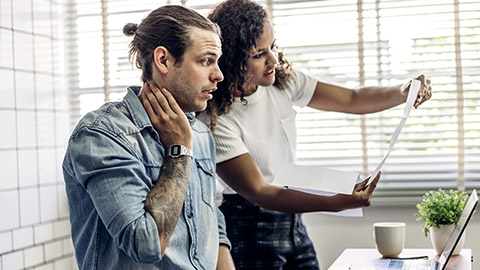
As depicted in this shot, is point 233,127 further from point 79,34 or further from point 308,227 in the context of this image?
point 79,34

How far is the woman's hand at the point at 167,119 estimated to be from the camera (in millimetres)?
1323

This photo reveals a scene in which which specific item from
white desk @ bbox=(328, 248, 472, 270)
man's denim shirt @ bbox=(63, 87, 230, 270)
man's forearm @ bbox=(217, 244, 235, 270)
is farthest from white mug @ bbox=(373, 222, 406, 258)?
man's denim shirt @ bbox=(63, 87, 230, 270)

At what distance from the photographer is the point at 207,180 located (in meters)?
1.50

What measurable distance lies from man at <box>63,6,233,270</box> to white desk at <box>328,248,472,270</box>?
1.69ft

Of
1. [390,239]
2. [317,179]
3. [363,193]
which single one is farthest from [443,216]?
[317,179]

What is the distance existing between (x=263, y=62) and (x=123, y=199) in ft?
2.76

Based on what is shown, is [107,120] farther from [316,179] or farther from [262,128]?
[262,128]

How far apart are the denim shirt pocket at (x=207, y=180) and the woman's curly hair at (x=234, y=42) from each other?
1.28ft

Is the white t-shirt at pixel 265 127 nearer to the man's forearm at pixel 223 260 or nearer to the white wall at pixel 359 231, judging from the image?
the man's forearm at pixel 223 260

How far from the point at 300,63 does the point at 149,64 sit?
58.7 inches

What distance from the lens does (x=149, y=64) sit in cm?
138

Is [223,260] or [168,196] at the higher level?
[168,196]

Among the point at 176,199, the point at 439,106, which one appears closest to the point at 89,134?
the point at 176,199

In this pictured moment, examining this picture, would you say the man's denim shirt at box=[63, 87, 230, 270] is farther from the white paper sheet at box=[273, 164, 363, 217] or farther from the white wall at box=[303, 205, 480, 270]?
the white wall at box=[303, 205, 480, 270]
